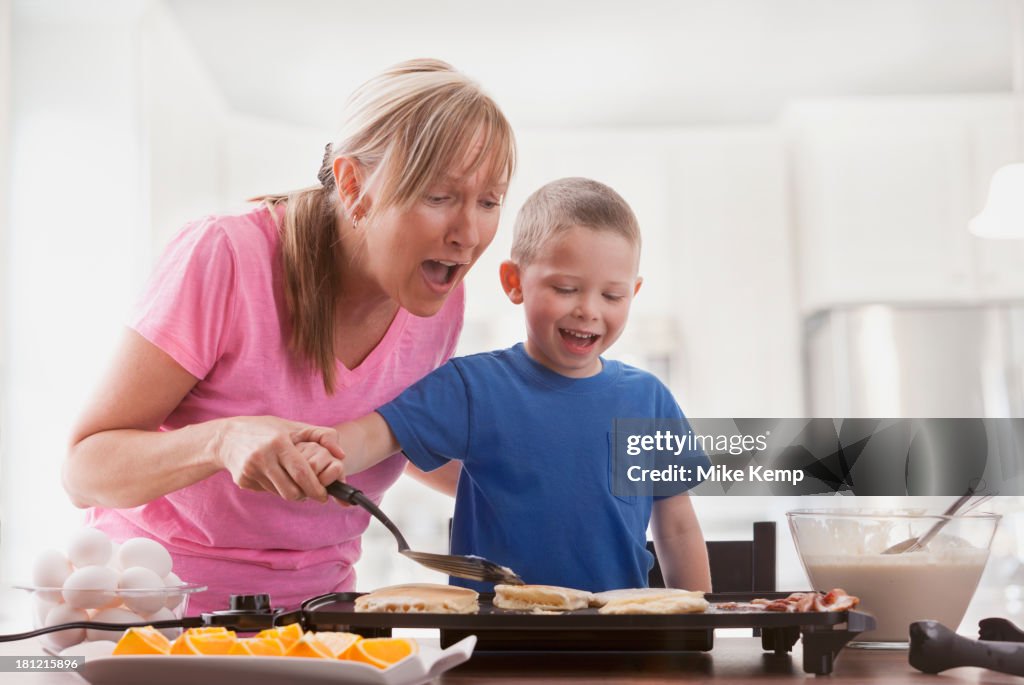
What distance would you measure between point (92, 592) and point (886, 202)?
1550 millimetres

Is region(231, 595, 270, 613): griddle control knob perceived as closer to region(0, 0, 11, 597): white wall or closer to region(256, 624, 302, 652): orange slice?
region(256, 624, 302, 652): orange slice

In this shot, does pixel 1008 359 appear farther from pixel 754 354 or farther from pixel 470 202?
pixel 470 202

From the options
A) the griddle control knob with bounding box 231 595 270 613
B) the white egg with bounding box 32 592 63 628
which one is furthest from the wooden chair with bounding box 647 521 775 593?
the white egg with bounding box 32 592 63 628

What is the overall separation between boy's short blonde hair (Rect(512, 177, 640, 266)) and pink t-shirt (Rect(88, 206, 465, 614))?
0.17m

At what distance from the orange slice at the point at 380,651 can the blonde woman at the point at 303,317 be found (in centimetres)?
43

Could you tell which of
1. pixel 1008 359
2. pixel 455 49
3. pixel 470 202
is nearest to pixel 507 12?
pixel 455 49

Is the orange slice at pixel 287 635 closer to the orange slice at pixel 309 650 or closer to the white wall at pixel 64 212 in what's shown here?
the orange slice at pixel 309 650

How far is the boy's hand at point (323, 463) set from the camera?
76 cm

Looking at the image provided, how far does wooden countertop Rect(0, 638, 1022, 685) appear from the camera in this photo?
605mm

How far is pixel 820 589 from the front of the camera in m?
0.76

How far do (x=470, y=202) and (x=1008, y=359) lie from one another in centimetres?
133

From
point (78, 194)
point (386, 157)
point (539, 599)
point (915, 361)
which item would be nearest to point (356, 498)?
point (539, 599)

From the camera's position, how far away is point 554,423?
993 millimetres

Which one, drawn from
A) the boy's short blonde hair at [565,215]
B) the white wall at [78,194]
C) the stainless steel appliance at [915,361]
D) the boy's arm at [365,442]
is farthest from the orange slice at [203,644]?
→ the stainless steel appliance at [915,361]
